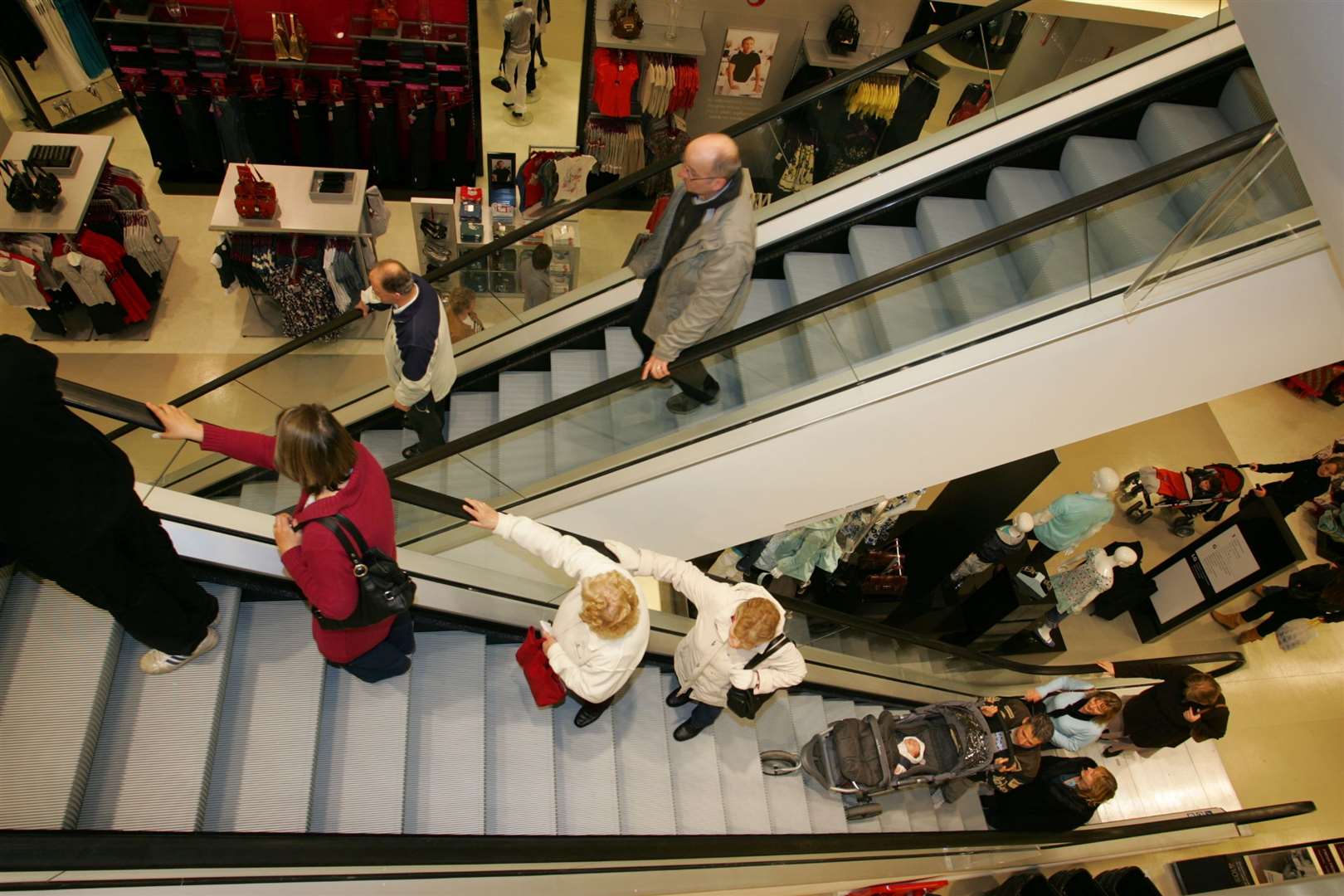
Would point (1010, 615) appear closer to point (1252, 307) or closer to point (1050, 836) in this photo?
point (1050, 836)

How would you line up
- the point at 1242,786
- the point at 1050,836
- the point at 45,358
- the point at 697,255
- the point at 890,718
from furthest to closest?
the point at 1242,786 < the point at 1050,836 < the point at 890,718 < the point at 697,255 < the point at 45,358

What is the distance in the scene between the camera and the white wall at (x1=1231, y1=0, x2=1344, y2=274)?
261 centimetres

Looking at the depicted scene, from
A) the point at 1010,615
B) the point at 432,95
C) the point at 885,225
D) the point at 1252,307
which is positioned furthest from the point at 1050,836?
the point at 432,95

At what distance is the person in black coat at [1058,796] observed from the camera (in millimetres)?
4879

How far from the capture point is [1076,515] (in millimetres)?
6328

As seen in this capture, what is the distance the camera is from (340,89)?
767cm

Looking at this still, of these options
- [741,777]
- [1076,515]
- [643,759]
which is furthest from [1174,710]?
[643,759]

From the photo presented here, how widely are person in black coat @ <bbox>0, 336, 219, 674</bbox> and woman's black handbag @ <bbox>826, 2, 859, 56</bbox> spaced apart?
24.0ft

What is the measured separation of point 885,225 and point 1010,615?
11.5 ft

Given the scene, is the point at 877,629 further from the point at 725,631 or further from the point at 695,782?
the point at 725,631

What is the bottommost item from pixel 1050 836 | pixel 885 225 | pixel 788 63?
pixel 1050 836

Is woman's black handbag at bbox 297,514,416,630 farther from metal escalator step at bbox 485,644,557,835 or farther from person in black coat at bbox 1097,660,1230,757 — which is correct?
person in black coat at bbox 1097,660,1230,757

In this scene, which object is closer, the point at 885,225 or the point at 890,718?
the point at 890,718

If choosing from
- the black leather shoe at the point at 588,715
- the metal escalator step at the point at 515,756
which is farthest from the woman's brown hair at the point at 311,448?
the black leather shoe at the point at 588,715
